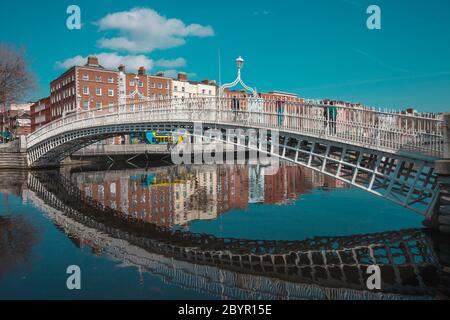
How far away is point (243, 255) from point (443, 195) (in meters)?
5.97

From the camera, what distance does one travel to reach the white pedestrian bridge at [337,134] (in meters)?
11.1

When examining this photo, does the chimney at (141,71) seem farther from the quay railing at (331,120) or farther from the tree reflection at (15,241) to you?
the tree reflection at (15,241)

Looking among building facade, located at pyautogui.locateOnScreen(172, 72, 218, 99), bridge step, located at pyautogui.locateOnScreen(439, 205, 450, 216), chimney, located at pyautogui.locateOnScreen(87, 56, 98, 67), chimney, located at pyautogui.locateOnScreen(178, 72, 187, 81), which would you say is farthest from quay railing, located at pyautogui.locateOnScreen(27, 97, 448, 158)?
chimney, located at pyautogui.locateOnScreen(178, 72, 187, 81)

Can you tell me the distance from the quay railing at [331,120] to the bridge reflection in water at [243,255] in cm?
288

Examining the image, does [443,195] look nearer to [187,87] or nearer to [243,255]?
[243,255]

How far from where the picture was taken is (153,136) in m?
60.9

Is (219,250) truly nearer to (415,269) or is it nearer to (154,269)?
(154,269)

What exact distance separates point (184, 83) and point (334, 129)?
57.7 metres

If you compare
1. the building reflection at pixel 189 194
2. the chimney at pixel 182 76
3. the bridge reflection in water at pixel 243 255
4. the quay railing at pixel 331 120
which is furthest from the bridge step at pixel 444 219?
the chimney at pixel 182 76

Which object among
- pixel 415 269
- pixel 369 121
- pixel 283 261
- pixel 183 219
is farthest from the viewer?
pixel 183 219

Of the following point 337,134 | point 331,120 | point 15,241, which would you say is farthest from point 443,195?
point 15,241

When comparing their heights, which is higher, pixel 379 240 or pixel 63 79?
pixel 63 79

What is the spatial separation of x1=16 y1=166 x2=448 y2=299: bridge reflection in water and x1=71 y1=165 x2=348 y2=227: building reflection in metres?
0.09
